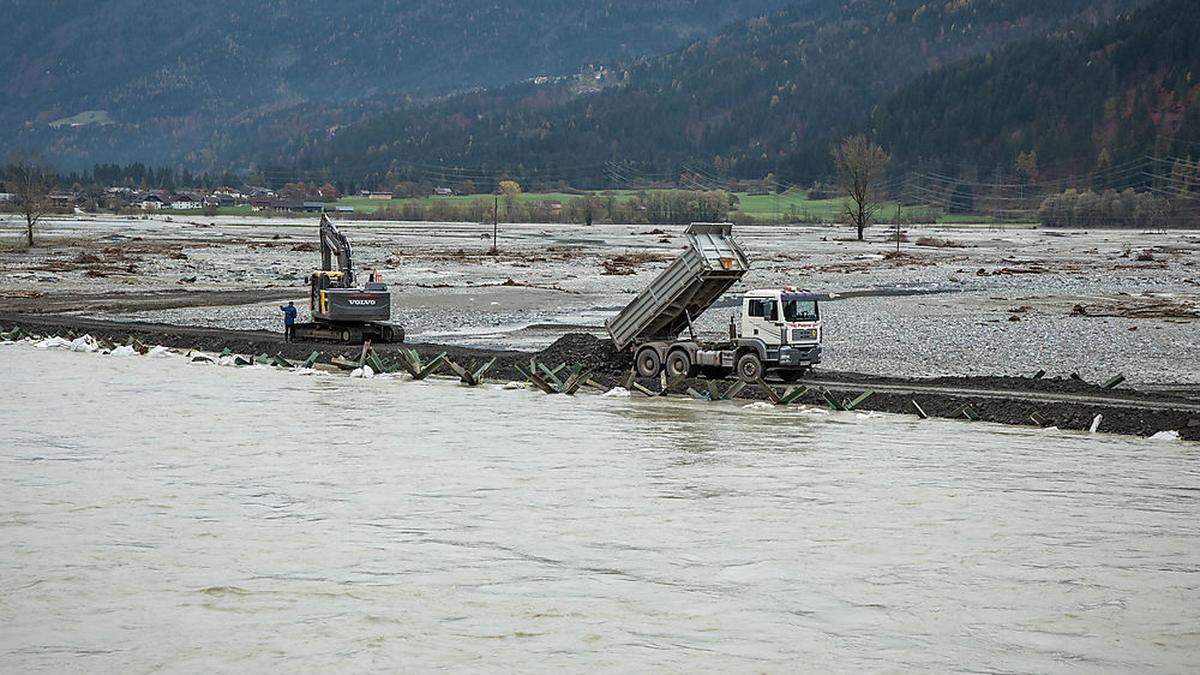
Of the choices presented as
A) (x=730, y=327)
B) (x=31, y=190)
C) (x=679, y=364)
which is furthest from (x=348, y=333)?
(x=31, y=190)

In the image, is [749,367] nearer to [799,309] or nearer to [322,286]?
[799,309]

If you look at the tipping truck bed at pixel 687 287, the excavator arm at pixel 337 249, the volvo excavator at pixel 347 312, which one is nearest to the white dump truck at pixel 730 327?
the tipping truck bed at pixel 687 287

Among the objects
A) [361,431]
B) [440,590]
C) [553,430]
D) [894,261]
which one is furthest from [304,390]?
[894,261]

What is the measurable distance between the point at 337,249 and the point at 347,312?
408 centimetres

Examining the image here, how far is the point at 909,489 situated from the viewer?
76.0 feet

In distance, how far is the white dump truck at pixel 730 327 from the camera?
3434 centimetres

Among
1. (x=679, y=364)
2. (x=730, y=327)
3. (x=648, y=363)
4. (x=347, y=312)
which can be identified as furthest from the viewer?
(x=347, y=312)

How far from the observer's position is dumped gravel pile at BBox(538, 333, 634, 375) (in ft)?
125

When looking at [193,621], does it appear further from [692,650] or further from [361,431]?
[361,431]

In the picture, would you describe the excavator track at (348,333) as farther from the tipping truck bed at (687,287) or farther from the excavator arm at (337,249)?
the tipping truck bed at (687,287)

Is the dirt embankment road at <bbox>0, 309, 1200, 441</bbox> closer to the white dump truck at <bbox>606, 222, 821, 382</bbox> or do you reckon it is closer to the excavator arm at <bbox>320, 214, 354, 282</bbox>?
the white dump truck at <bbox>606, 222, 821, 382</bbox>

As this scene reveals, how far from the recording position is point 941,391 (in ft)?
109

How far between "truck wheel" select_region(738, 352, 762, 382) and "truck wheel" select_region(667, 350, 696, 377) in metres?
1.48

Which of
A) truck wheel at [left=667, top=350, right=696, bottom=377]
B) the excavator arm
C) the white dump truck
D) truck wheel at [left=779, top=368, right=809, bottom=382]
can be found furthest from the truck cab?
the excavator arm
